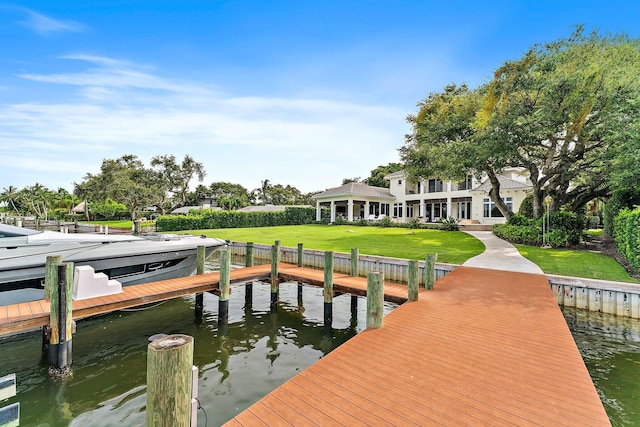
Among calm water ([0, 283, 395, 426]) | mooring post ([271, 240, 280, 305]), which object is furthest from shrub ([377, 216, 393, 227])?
mooring post ([271, 240, 280, 305])

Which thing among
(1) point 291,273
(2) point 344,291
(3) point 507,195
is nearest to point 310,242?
(1) point 291,273

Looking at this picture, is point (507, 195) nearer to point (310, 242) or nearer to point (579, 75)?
point (579, 75)

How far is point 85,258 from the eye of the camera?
24.0 ft

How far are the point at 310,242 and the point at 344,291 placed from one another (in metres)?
11.1

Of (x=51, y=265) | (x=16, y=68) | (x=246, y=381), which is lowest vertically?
(x=246, y=381)

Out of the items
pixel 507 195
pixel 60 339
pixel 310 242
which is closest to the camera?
pixel 60 339

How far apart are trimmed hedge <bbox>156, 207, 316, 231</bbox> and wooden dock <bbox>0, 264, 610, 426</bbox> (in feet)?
80.3

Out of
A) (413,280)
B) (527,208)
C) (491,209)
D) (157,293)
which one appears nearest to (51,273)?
(157,293)

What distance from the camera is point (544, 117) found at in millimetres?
12750

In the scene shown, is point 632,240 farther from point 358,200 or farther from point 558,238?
point 358,200

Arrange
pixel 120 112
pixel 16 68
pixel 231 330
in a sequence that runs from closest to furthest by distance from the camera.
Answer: pixel 231 330, pixel 16 68, pixel 120 112

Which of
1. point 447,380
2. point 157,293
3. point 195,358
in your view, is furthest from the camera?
point 157,293

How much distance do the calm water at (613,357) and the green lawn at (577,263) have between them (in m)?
1.89

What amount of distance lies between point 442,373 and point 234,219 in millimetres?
29781
